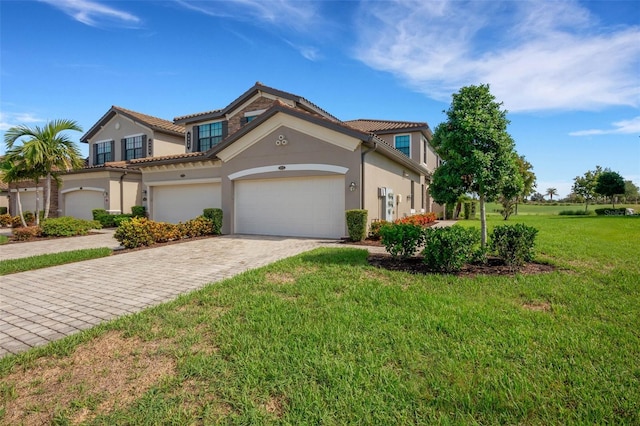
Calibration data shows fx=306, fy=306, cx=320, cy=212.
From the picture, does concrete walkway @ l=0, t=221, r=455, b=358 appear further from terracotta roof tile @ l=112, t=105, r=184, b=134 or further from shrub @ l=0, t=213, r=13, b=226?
shrub @ l=0, t=213, r=13, b=226

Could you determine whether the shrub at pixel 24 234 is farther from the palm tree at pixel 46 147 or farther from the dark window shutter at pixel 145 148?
the dark window shutter at pixel 145 148

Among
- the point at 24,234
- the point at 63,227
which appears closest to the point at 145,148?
the point at 63,227

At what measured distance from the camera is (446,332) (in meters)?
3.72

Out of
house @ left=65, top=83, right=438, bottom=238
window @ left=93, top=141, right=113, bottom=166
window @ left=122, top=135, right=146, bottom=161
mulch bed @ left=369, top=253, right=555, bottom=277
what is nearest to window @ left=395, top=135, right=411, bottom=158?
house @ left=65, top=83, right=438, bottom=238

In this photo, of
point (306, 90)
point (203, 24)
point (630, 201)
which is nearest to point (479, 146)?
point (203, 24)

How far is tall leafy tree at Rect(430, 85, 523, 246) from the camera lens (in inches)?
271

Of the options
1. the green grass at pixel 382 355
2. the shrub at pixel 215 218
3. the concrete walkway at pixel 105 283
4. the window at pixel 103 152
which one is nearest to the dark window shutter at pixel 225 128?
the shrub at pixel 215 218

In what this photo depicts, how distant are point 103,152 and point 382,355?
27.2m

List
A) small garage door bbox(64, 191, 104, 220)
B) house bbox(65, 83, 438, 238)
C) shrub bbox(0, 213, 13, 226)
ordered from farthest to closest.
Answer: shrub bbox(0, 213, 13, 226) < small garage door bbox(64, 191, 104, 220) < house bbox(65, 83, 438, 238)

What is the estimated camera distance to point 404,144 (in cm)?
2058

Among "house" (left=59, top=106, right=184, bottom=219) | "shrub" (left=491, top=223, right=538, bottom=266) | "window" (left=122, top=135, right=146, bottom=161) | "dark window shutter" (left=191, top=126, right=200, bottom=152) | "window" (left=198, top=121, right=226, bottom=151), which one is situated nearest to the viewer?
"shrub" (left=491, top=223, right=538, bottom=266)

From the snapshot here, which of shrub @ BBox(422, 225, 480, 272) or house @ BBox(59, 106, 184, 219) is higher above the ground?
house @ BBox(59, 106, 184, 219)

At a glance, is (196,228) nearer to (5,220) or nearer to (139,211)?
(139,211)

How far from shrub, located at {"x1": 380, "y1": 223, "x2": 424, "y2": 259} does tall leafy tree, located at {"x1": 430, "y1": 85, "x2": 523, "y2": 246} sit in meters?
1.10
